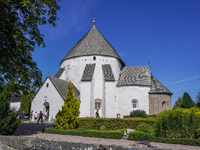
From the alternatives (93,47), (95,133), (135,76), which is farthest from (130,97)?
(95,133)

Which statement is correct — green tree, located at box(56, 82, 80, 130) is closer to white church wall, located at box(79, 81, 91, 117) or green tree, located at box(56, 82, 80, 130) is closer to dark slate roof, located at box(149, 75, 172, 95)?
white church wall, located at box(79, 81, 91, 117)

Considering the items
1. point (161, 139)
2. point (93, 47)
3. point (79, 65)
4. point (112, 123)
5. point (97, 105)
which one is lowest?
point (161, 139)

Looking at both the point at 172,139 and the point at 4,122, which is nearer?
the point at 4,122

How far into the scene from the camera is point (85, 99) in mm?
24688

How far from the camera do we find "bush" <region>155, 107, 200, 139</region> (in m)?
10.2

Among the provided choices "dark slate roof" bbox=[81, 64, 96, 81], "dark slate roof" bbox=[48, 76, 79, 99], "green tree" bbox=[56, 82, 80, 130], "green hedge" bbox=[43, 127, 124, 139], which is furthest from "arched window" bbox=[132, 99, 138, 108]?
"green hedge" bbox=[43, 127, 124, 139]

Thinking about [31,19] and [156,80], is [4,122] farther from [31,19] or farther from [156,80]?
[156,80]

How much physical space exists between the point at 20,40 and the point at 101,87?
16.9 meters

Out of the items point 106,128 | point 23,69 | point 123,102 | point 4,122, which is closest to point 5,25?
point 23,69

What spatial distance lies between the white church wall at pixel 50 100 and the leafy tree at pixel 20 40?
38.2 feet

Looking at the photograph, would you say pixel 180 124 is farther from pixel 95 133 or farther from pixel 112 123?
pixel 95 133

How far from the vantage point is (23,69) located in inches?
439

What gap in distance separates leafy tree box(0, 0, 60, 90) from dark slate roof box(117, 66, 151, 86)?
18.2 metres

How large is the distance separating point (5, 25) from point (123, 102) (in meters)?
20.6
